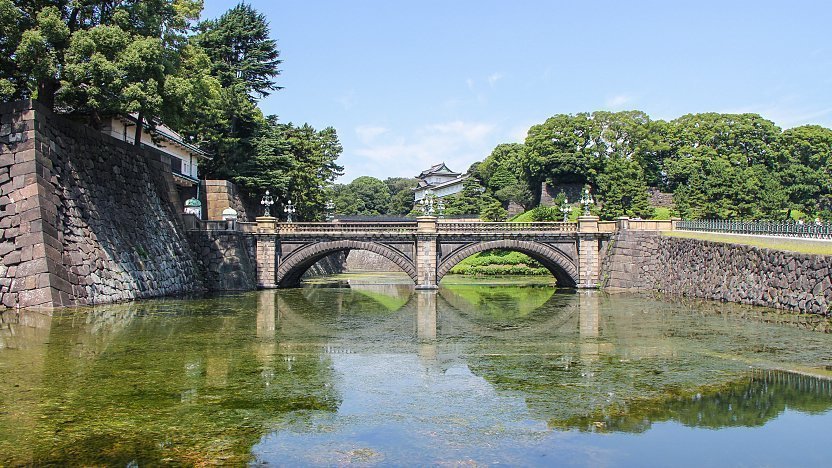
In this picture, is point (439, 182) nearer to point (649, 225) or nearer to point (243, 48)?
point (243, 48)

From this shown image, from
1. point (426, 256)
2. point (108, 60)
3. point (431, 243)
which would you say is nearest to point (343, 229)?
point (426, 256)

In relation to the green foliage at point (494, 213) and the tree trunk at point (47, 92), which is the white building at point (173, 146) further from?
the green foliage at point (494, 213)

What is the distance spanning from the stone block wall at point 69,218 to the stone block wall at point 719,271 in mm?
25663

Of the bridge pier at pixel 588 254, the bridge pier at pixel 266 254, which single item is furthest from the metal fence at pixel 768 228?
the bridge pier at pixel 266 254

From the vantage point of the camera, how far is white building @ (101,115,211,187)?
4062cm

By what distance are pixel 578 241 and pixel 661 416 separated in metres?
32.5

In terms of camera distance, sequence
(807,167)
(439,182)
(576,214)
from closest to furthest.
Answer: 1. (576,214)
2. (807,167)
3. (439,182)

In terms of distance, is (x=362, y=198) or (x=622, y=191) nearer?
(x=622, y=191)

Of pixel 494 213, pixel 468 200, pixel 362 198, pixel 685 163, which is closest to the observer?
pixel 685 163

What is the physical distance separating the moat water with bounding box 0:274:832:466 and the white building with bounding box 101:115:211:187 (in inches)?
755

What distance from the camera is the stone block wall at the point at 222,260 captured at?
4091 cm

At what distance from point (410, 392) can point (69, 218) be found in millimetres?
19386

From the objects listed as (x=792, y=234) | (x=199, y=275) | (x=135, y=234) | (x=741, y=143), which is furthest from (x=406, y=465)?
(x=741, y=143)

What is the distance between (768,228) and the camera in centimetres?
3600
